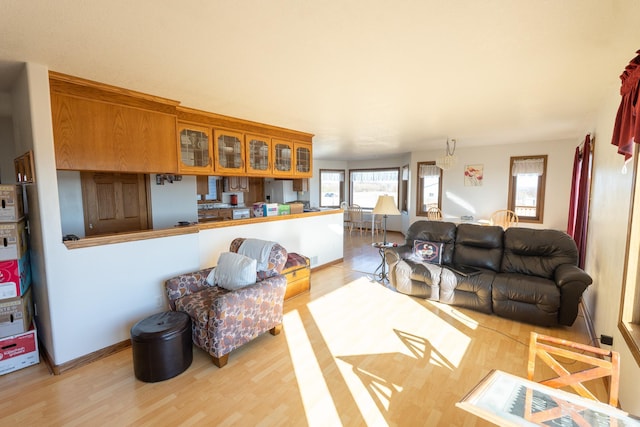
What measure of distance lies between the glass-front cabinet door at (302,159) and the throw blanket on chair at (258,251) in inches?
78.2

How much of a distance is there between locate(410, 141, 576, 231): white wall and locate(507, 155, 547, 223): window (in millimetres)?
87

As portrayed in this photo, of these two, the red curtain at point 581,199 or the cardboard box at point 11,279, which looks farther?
the red curtain at point 581,199

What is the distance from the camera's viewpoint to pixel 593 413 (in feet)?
3.85

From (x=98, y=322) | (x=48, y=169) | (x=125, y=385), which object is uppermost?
(x=48, y=169)

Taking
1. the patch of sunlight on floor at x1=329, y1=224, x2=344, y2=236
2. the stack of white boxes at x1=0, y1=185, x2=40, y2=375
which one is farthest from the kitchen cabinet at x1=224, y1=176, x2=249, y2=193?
the stack of white boxes at x1=0, y1=185, x2=40, y2=375

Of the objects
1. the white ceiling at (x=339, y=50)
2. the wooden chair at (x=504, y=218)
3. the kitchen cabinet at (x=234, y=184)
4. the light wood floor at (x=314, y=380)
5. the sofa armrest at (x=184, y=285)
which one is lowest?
the light wood floor at (x=314, y=380)

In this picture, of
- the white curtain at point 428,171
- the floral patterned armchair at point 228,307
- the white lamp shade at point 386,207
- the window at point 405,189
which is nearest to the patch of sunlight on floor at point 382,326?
the floral patterned armchair at point 228,307

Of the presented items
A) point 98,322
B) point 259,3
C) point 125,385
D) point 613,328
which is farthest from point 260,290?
point 613,328

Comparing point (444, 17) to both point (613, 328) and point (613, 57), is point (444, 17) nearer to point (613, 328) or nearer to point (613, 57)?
point (613, 57)

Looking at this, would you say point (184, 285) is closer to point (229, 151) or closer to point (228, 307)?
point (228, 307)

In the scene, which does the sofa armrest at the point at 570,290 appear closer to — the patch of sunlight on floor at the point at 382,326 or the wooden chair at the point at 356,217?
the patch of sunlight on floor at the point at 382,326

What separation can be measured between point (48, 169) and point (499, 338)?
4.33 m

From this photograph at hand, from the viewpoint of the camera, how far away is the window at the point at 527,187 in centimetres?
602

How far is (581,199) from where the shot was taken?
4176 mm
